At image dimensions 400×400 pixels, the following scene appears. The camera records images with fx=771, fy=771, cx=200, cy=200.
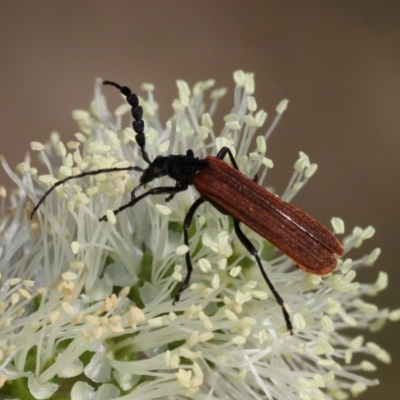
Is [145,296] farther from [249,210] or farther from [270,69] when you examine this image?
[270,69]

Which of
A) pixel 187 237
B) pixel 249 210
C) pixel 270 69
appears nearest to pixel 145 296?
pixel 187 237

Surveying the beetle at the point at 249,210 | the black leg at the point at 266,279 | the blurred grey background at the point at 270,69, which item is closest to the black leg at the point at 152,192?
the beetle at the point at 249,210

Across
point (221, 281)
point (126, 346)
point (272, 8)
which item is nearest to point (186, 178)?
point (221, 281)

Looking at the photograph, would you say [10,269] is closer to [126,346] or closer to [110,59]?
[126,346]

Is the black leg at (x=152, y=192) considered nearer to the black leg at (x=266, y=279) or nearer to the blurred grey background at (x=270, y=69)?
the black leg at (x=266, y=279)

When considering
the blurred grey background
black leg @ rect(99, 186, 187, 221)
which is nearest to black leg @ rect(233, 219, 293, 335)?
black leg @ rect(99, 186, 187, 221)

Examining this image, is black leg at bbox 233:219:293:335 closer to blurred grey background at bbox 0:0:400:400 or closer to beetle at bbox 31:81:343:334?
beetle at bbox 31:81:343:334
